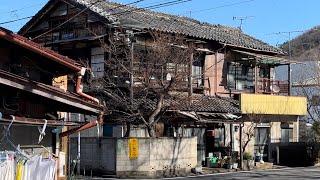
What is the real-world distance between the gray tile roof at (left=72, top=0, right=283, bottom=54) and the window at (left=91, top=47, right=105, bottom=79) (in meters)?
2.02

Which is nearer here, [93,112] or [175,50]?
[93,112]

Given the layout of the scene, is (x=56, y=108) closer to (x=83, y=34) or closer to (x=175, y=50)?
(x=175, y=50)

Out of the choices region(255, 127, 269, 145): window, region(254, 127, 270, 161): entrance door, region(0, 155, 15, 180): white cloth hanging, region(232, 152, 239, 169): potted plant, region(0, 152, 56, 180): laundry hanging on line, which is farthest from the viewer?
region(255, 127, 269, 145): window

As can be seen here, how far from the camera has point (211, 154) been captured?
101 ft

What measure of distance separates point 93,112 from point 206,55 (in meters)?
20.2

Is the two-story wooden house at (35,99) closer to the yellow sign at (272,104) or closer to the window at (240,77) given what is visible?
the yellow sign at (272,104)

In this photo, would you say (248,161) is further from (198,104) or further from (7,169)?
(7,169)

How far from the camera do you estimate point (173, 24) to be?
109 feet

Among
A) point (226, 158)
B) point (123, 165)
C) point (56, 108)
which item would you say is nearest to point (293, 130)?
point (226, 158)

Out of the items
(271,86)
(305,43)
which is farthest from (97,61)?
(305,43)

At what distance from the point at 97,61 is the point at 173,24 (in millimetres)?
5993

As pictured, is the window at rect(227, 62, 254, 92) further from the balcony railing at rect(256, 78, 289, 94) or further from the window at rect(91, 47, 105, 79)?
the window at rect(91, 47, 105, 79)

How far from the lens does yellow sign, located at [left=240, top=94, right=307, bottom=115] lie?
3269 cm

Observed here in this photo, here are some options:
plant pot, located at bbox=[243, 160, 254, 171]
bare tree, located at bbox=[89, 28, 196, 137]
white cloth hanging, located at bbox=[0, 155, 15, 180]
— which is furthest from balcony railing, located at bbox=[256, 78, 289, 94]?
white cloth hanging, located at bbox=[0, 155, 15, 180]
